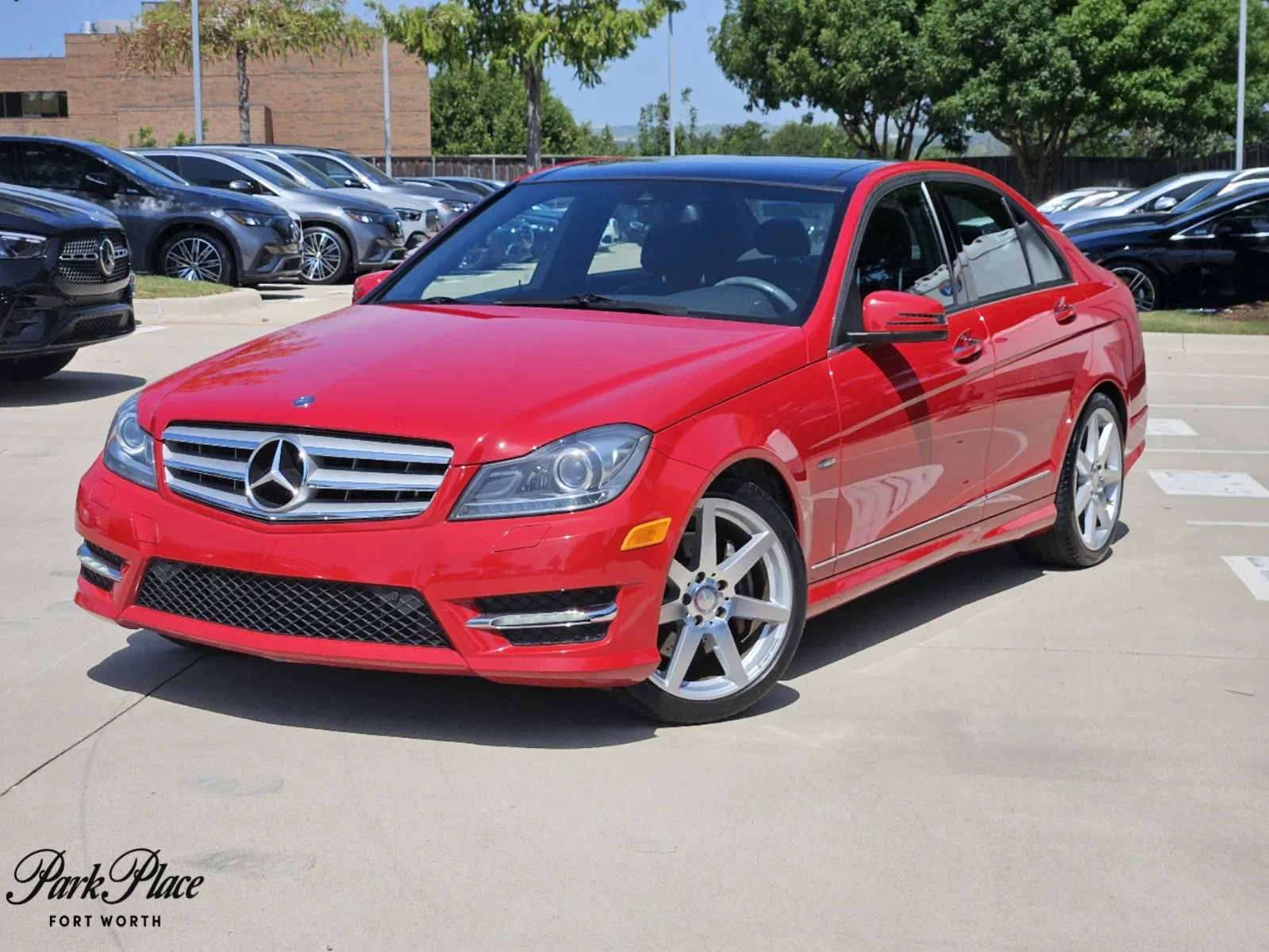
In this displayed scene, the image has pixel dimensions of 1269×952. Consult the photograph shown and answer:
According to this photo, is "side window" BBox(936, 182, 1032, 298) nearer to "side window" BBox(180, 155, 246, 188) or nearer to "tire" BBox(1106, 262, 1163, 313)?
"tire" BBox(1106, 262, 1163, 313)

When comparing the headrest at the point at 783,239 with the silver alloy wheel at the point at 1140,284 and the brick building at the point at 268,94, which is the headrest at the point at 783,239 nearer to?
the silver alloy wheel at the point at 1140,284

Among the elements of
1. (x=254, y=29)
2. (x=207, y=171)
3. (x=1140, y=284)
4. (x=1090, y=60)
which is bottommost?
(x=1140, y=284)

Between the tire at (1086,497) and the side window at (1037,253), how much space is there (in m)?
0.53

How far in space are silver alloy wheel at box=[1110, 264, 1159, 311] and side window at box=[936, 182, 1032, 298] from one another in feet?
39.1

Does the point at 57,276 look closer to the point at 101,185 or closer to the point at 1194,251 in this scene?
the point at 101,185

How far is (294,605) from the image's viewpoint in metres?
4.73

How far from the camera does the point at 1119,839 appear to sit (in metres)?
4.24

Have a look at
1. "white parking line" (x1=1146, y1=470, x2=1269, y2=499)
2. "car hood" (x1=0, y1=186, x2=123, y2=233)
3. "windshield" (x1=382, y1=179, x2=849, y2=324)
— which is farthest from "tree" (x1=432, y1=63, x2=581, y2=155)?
"windshield" (x1=382, y1=179, x2=849, y2=324)

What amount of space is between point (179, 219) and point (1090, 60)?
3774 centimetres

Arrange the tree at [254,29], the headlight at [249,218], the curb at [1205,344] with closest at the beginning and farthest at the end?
1. the curb at [1205,344]
2. the headlight at [249,218]
3. the tree at [254,29]

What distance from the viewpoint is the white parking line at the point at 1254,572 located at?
6.93 m

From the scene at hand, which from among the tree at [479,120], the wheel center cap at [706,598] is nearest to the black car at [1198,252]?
the wheel center cap at [706,598]

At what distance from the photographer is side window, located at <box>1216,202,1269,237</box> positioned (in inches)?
714

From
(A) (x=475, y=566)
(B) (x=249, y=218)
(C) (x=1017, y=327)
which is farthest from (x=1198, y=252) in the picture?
(A) (x=475, y=566)
